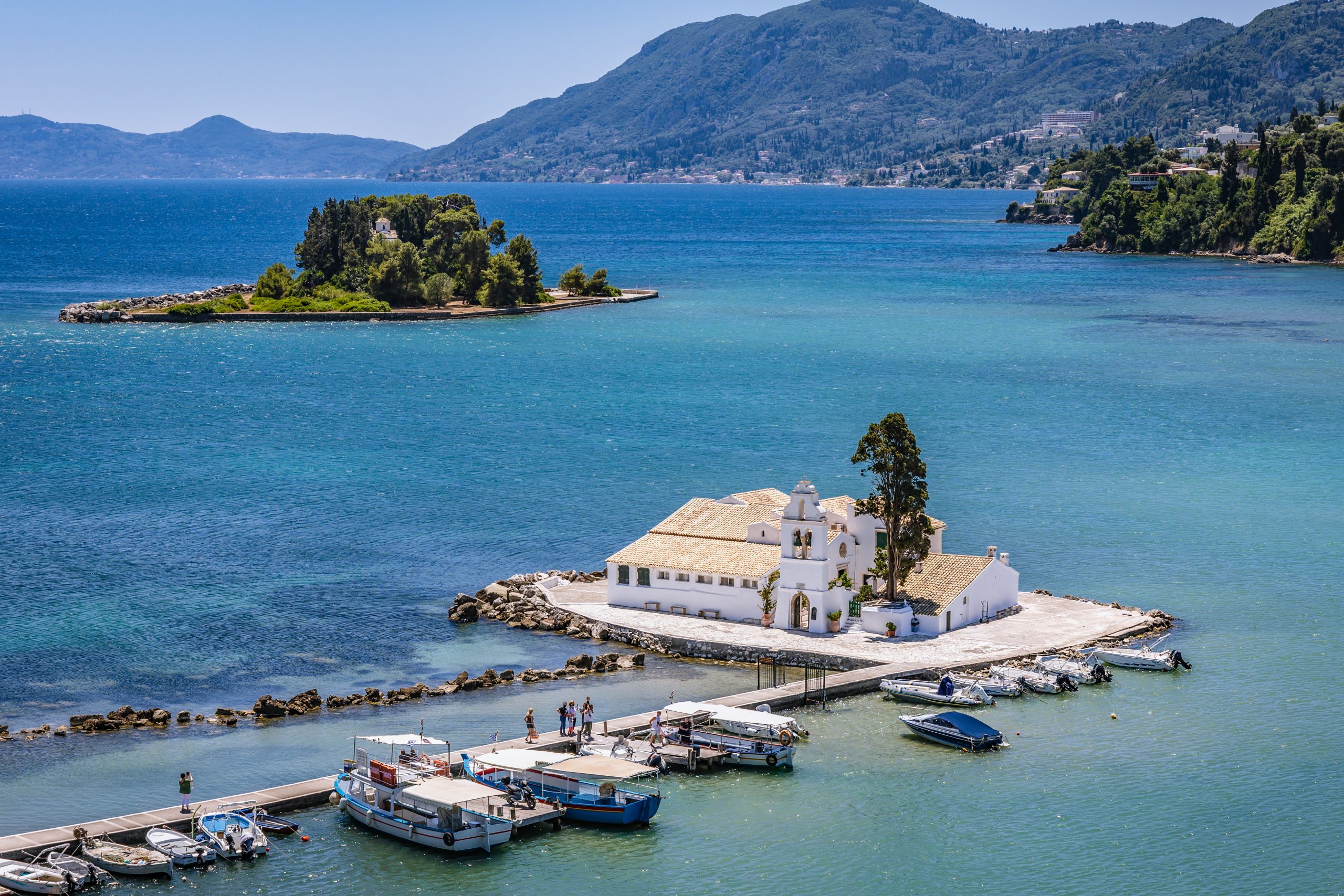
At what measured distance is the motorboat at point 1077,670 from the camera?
1893 inches

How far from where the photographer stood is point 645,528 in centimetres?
6700

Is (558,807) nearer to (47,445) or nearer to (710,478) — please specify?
(710,478)

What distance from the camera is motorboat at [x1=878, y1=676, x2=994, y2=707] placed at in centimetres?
4594

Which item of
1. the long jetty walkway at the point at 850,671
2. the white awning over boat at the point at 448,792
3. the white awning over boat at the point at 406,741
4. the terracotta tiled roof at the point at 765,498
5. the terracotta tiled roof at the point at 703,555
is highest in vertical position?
the terracotta tiled roof at the point at 765,498

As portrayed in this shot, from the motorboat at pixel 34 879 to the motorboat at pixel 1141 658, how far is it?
30785 mm

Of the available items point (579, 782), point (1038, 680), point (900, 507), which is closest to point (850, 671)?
point (1038, 680)

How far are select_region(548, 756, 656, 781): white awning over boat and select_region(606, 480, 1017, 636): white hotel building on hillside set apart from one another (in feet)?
42.0

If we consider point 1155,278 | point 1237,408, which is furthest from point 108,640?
point 1155,278

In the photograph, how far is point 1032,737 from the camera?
44344mm

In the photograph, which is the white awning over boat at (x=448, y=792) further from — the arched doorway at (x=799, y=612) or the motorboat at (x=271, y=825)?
the arched doorway at (x=799, y=612)

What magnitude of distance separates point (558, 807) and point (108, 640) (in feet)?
71.1

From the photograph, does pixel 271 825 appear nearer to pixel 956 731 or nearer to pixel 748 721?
pixel 748 721

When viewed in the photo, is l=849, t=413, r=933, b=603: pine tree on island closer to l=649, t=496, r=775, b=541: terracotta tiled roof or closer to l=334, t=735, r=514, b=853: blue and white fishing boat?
l=649, t=496, r=775, b=541: terracotta tiled roof

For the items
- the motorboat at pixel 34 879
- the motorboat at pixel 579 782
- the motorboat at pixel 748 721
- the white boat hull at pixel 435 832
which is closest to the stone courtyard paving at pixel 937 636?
the motorboat at pixel 748 721
